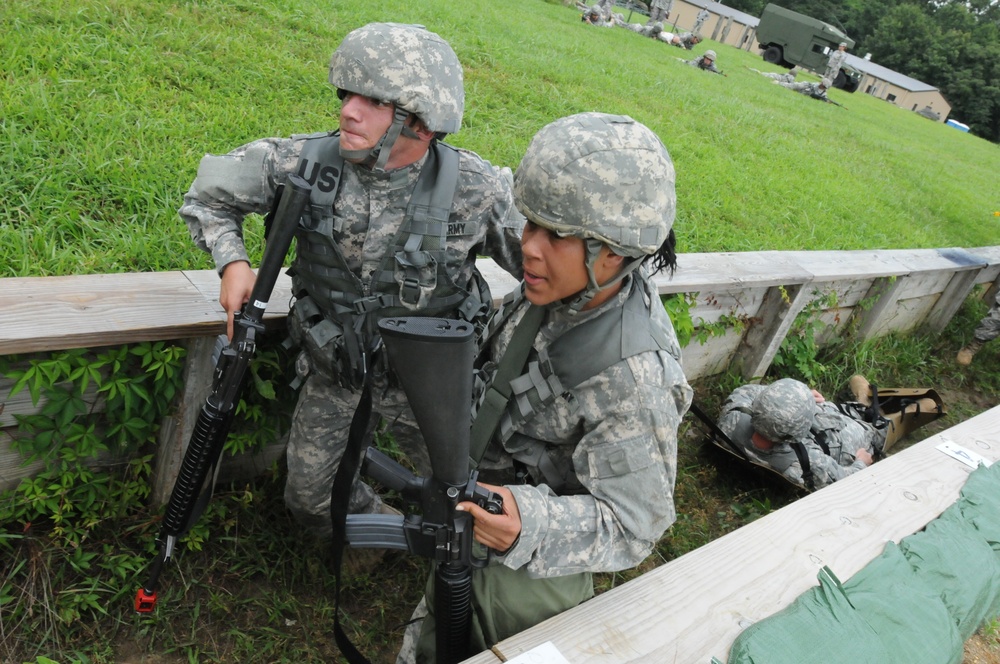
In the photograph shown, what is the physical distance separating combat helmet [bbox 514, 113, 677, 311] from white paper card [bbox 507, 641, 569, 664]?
833mm

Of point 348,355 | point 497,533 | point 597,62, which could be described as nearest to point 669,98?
point 597,62

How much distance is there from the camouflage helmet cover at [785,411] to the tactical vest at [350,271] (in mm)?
2326

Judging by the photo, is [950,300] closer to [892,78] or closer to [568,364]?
[568,364]

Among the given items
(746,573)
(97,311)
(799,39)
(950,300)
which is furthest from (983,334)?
(799,39)

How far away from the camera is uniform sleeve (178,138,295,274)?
225cm

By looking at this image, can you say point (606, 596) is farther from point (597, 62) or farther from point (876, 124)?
point (876, 124)

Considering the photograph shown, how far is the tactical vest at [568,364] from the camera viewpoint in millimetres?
1740

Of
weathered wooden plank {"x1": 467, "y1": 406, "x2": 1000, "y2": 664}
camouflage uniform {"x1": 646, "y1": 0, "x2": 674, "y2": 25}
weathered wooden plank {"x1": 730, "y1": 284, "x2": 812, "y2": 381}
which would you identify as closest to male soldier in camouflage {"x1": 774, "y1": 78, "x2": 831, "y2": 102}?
camouflage uniform {"x1": 646, "y1": 0, "x2": 674, "y2": 25}

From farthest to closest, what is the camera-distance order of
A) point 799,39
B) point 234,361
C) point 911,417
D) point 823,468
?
point 799,39
point 911,417
point 823,468
point 234,361

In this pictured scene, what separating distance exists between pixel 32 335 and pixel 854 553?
8.21ft

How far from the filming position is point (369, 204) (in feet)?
7.51

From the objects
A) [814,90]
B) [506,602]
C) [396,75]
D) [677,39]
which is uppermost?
[396,75]

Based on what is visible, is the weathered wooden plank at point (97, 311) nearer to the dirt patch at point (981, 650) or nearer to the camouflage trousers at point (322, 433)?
the camouflage trousers at point (322, 433)

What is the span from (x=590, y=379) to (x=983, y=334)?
21.3ft
